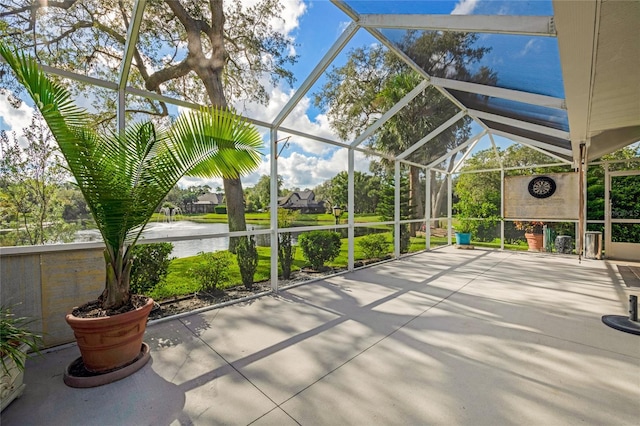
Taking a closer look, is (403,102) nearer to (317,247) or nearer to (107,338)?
(317,247)

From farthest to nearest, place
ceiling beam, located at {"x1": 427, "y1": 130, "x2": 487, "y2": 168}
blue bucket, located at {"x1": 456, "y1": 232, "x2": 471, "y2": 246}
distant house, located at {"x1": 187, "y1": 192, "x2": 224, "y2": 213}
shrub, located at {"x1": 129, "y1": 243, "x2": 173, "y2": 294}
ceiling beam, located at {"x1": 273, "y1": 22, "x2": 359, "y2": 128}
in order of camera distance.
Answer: blue bucket, located at {"x1": 456, "y1": 232, "x2": 471, "y2": 246}
ceiling beam, located at {"x1": 427, "y1": 130, "x2": 487, "y2": 168}
distant house, located at {"x1": 187, "y1": 192, "x2": 224, "y2": 213}
shrub, located at {"x1": 129, "y1": 243, "x2": 173, "y2": 294}
ceiling beam, located at {"x1": 273, "y1": 22, "x2": 359, "y2": 128}

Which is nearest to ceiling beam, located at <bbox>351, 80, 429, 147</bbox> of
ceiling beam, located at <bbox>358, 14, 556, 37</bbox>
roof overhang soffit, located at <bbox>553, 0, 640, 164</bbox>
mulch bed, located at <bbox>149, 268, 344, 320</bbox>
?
ceiling beam, located at <bbox>358, 14, 556, 37</bbox>

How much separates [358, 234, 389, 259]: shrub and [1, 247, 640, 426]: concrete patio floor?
322 centimetres

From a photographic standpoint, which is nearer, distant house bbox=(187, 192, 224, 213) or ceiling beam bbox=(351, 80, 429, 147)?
distant house bbox=(187, 192, 224, 213)

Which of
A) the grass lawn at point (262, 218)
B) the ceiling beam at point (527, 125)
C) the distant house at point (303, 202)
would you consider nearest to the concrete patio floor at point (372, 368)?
the grass lawn at point (262, 218)

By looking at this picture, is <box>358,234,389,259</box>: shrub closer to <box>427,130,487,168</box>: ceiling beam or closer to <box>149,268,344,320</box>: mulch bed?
<box>149,268,344,320</box>: mulch bed

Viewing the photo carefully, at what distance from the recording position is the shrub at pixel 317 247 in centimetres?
603

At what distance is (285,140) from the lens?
14.8 feet

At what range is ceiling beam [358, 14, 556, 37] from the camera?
2232mm

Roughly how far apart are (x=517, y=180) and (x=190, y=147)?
8.88 metres

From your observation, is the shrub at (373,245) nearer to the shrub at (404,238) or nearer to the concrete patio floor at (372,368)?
the shrub at (404,238)

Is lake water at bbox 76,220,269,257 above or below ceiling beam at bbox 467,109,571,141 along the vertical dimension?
below

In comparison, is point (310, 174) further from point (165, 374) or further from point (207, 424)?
point (207, 424)

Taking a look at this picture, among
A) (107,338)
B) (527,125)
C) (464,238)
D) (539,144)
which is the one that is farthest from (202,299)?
(464,238)
